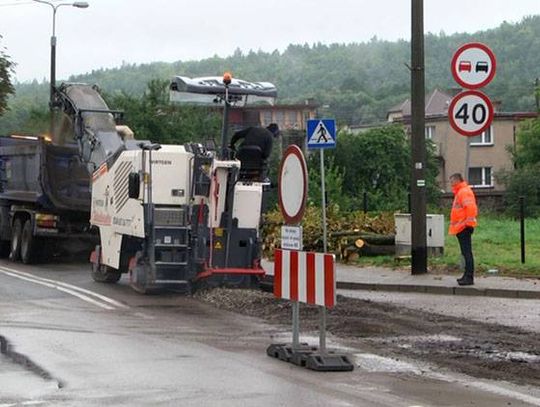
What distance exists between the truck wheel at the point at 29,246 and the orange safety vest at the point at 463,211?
10696 mm

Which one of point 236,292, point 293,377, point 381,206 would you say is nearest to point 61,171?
point 236,292

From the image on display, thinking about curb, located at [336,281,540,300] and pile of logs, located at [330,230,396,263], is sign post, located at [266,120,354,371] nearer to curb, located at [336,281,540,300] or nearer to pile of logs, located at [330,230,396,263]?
curb, located at [336,281,540,300]

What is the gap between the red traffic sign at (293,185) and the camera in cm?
1005

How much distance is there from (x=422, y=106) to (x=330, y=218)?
233 inches

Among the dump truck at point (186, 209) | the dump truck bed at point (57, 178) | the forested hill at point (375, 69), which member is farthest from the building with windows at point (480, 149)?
the dump truck at point (186, 209)

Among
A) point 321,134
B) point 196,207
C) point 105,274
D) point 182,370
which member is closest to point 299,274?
point 182,370

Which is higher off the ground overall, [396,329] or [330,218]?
[330,218]

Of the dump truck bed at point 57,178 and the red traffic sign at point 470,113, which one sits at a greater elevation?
the red traffic sign at point 470,113

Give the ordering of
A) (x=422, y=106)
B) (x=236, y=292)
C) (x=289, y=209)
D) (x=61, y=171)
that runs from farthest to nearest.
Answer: (x=61, y=171)
(x=422, y=106)
(x=236, y=292)
(x=289, y=209)

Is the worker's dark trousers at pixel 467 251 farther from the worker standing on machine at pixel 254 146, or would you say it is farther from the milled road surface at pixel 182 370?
the milled road surface at pixel 182 370

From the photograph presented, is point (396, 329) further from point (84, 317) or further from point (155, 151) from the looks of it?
point (155, 151)

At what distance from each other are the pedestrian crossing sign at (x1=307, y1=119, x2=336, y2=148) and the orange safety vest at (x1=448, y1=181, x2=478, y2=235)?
2.74 meters

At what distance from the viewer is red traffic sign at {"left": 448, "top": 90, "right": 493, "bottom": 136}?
1586cm

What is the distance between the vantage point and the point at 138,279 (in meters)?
16.7
